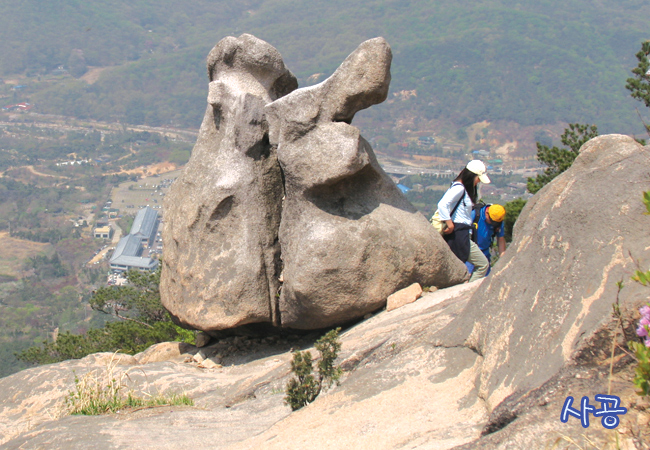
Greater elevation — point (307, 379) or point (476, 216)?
point (476, 216)

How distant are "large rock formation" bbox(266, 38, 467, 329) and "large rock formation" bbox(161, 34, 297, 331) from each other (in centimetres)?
50

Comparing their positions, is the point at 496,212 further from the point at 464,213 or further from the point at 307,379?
the point at 307,379

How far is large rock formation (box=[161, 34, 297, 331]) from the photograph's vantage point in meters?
9.10

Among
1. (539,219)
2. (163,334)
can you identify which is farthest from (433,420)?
(163,334)

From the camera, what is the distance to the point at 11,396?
8680mm

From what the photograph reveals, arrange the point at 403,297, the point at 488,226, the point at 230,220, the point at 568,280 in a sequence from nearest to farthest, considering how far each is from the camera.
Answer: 1. the point at 568,280
2. the point at 403,297
3. the point at 488,226
4. the point at 230,220

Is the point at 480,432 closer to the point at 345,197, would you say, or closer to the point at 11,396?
the point at 345,197

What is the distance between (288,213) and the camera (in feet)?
29.2

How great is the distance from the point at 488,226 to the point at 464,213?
37 centimetres

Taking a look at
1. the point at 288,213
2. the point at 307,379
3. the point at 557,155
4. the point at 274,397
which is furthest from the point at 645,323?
the point at 557,155

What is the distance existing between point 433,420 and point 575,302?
1298 mm

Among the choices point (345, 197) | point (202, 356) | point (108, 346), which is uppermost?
point (345, 197)

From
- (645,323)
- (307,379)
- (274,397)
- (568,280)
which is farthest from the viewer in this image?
(274,397)

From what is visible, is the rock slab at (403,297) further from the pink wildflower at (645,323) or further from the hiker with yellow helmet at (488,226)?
the pink wildflower at (645,323)
